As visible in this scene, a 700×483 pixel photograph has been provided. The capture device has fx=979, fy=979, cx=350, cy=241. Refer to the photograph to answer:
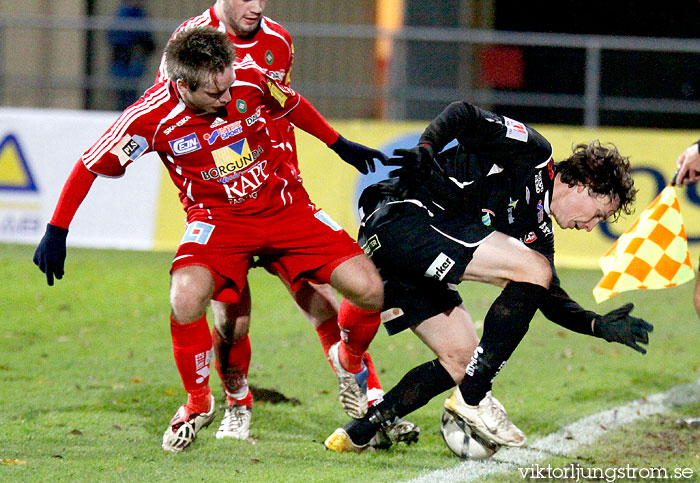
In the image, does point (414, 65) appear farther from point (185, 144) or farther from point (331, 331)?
point (185, 144)

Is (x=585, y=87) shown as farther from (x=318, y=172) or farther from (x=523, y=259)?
(x=523, y=259)

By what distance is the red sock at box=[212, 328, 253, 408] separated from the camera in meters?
4.51

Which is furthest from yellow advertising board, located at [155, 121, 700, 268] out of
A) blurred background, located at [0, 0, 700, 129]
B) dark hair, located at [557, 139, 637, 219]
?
dark hair, located at [557, 139, 637, 219]

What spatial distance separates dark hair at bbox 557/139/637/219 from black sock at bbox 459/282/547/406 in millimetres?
505

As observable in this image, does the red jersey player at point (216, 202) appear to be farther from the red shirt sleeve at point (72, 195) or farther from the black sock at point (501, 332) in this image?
the black sock at point (501, 332)

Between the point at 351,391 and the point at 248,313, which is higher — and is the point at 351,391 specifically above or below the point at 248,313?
below

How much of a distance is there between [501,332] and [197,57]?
5.32 ft

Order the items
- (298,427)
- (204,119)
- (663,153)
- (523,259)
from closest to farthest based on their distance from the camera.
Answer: (523,259)
(204,119)
(298,427)
(663,153)

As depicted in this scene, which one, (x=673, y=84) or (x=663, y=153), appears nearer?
(x=663, y=153)

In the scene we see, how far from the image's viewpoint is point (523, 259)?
3.86 m

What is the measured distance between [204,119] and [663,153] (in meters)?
6.37

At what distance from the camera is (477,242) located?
3.90 metres

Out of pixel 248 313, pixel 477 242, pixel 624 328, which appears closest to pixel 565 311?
pixel 624 328

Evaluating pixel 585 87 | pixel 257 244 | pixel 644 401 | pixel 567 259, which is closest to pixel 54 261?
pixel 257 244
